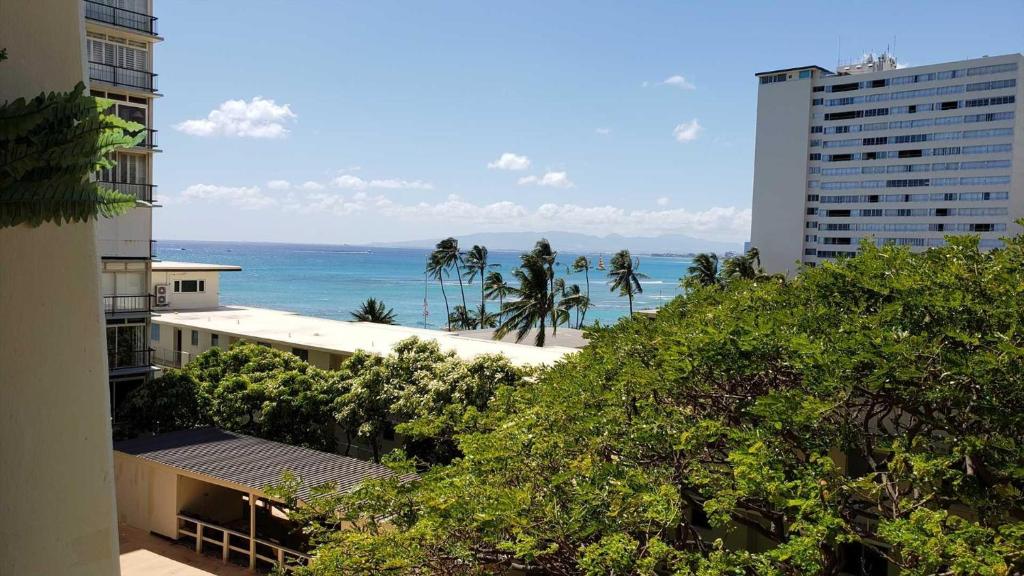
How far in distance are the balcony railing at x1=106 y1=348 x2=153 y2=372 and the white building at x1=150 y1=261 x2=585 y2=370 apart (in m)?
3.79

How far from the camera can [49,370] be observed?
6.15 metres

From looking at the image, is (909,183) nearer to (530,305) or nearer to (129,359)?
(530,305)

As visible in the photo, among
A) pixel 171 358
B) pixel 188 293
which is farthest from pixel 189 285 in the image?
pixel 171 358

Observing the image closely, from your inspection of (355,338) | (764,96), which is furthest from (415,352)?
(764,96)

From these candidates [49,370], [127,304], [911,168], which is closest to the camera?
[49,370]

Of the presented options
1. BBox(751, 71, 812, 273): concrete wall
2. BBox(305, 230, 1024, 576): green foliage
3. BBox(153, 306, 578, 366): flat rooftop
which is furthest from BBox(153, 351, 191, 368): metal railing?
BBox(751, 71, 812, 273): concrete wall

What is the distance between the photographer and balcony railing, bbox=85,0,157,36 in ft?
83.5

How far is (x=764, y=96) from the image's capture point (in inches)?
4464

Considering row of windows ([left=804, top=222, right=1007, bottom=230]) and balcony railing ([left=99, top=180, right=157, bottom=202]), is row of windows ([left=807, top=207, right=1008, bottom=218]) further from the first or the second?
balcony railing ([left=99, top=180, right=157, bottom=202])

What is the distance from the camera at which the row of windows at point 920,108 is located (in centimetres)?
9838

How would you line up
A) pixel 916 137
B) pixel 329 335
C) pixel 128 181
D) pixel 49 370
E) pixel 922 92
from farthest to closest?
pixel 916 137
pixel 922 92
pixel 329 335
pixel 128 181
pixel 49 370

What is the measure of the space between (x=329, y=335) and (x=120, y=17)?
42.4ft

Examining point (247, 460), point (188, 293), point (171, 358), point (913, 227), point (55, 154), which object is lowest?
point (171, 358)

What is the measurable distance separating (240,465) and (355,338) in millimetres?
12188
